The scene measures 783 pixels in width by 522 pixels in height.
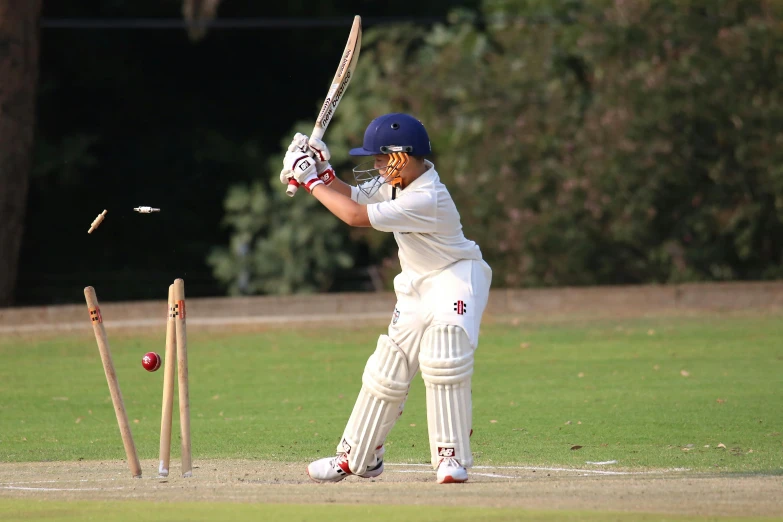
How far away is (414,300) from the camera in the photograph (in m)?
6.76

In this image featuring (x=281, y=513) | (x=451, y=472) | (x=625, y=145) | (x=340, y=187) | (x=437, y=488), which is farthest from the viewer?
(x=625, y=145)

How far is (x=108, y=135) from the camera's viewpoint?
23.6 m

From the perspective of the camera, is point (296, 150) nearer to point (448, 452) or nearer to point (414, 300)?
point (414, 300)

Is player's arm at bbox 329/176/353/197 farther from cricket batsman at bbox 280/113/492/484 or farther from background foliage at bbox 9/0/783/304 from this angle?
background foliage at bbox 9/0/783/304

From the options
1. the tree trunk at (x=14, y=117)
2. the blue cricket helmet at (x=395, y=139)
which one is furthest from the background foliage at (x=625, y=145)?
the blue cricket helmet at (x=395, y=139)

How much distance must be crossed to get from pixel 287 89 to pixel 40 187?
5.15 metres

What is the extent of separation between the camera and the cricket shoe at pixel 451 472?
6.50m

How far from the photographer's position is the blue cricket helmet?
6734mm

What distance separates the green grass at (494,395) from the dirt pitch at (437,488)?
509mm

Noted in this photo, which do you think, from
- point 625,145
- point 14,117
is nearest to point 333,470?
point 14,117

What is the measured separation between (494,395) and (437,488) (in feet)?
14.3

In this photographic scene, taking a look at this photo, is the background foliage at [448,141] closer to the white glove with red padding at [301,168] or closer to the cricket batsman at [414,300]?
the cricket batsman at [414,300]

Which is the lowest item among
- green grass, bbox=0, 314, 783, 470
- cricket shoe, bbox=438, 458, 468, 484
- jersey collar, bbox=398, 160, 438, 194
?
green grass, bbox=0, 314, 783, 470

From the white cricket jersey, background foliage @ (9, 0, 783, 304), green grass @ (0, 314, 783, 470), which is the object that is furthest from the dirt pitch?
background foliage @ (9, 0, 783, 304)
